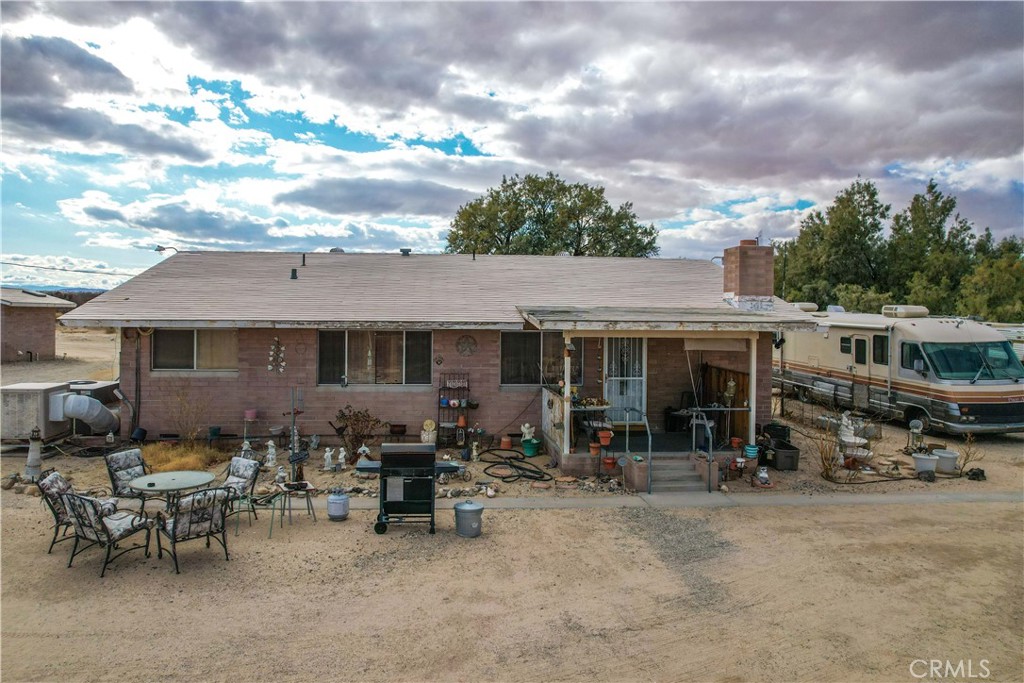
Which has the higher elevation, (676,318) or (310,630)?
(676,318)

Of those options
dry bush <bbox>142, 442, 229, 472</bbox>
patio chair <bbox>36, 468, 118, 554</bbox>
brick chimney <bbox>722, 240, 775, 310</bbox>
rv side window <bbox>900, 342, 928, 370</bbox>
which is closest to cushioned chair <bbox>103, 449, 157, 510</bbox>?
patio chair <bbox>36, 468, 118, 554</bbox>

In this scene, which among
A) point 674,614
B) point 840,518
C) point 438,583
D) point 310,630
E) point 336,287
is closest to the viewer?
point 310,630

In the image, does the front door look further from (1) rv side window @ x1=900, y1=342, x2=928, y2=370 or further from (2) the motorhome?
(1) rv side window @ x1=900, y1=342, x2=928, y2=370

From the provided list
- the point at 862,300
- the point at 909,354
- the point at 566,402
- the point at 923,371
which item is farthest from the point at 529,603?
the point at 862,300

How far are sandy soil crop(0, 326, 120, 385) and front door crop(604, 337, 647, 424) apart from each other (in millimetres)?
12707

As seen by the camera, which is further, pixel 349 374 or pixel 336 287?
pixel 336 287

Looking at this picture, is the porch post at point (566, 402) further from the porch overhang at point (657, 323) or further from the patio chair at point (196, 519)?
the patio chair at point (196, 519)

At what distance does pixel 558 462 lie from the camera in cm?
1193

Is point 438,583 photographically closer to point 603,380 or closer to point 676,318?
point 676,318

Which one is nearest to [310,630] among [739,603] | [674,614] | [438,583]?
[438,583]

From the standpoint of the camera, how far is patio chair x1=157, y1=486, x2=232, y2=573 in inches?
294

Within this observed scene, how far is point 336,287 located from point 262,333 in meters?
2.24

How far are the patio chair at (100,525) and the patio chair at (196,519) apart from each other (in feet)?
0.89

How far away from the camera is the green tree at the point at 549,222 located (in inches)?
1359
